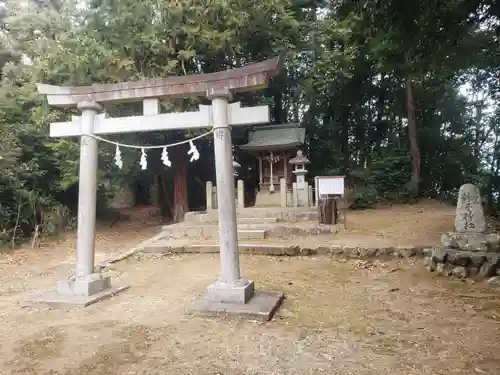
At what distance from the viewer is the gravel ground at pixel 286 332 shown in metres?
3.17

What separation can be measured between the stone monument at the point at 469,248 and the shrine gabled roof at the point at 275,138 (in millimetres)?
10292

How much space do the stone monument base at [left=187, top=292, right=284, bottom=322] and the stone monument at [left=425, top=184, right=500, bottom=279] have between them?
3.25 m

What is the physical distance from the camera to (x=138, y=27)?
1138 centimetres

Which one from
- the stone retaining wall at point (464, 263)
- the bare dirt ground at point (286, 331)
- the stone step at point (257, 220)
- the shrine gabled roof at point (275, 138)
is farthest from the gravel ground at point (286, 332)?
the shrine gabled roof at point (275, 138)

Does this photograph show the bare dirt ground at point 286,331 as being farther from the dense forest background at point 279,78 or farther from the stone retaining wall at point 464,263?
the dense forest background at point 279,78

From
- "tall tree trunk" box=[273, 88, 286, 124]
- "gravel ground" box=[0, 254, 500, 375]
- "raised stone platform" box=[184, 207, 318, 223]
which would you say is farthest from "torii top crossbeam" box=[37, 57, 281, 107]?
"tall tree trunk" box=[273, 88, 286, 124]

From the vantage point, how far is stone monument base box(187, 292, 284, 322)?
4.34m

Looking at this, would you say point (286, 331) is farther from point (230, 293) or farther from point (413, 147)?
point (413, 147)

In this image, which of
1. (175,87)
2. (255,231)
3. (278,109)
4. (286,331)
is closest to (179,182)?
(255,231)

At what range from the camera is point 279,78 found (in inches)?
667

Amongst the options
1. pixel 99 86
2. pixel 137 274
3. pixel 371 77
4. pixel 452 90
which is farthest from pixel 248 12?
pixel 452 90

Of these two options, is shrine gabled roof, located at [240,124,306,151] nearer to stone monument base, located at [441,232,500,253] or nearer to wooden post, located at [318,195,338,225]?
wooden post, located at [318,195,338,225]

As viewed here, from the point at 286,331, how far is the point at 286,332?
0.10 ft

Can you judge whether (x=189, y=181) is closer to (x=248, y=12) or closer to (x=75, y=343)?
(x=248, y=12)
